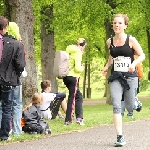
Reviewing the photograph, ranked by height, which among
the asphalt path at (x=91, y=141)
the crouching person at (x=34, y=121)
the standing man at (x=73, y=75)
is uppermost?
the standing man at (x=73, y=75)

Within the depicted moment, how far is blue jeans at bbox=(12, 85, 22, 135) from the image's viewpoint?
30.9ft

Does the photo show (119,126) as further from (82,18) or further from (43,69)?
(82,18)

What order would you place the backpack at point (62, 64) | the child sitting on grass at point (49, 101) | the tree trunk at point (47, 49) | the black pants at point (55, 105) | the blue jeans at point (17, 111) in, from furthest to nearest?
1. the tree trunk at point (47, 49)
2. the black pants at point (55, 105)
3. the child sitting on grass at point (49, 101)
4. the backpack at point (62, 64)
5. the blue jeans at point (17, 111)

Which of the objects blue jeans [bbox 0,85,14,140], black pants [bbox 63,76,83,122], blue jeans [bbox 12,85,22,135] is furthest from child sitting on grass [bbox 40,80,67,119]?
blue jeans [bbox 0,85,14,140]

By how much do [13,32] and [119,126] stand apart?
265cm

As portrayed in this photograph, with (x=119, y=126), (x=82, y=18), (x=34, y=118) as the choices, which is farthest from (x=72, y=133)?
(x=82, y=18)

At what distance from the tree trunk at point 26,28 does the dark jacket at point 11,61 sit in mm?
5543

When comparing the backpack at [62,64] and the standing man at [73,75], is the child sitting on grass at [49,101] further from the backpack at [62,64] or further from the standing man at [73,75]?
the backpack at [62,64]

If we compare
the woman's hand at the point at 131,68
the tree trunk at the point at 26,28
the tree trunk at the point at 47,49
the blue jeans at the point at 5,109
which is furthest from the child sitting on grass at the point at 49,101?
the tree trunk at the point at 47,49

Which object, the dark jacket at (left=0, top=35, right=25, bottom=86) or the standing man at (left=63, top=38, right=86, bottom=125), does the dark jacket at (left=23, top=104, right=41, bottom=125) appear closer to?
the dark jacket at (left=0, top=35, right=25, bottom=86)

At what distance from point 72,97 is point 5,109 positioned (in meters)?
3.42

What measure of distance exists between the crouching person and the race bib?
225 cm

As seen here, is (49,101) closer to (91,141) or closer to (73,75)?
(73,75)

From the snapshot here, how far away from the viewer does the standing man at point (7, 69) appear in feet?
28.8
